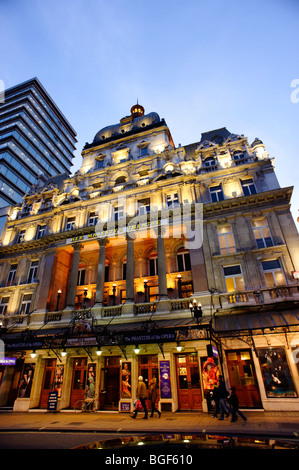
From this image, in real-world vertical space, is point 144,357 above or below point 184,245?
below

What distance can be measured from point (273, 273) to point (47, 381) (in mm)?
19524

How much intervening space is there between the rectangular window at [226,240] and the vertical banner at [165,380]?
9210mm

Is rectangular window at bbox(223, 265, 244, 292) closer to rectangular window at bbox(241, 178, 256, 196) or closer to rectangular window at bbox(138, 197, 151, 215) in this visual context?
rectangular window at bbox(241, 178, 256, 196)

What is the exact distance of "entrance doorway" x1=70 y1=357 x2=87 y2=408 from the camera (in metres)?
19.2

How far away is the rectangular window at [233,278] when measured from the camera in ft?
61.4

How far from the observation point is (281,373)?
15445 mm

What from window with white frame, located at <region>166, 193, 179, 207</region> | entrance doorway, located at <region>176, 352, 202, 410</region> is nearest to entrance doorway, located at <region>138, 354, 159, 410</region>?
entrance doorway, located at <region>176, 352, 202, 410</region>

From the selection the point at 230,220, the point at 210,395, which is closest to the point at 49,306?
the point at 210,395

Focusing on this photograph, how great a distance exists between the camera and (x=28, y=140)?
6988 centimetres

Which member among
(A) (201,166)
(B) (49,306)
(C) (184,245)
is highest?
(A) (201,166)
